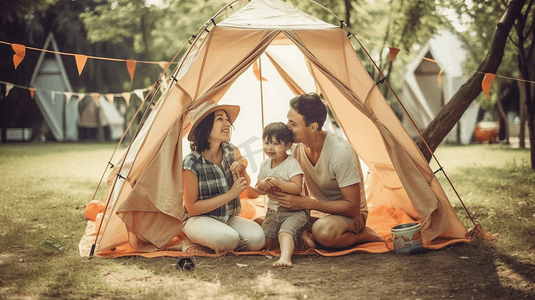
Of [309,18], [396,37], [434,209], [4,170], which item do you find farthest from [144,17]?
[434,209]

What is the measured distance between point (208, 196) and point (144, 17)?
12.8m

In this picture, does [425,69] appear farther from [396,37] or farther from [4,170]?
[4,170]

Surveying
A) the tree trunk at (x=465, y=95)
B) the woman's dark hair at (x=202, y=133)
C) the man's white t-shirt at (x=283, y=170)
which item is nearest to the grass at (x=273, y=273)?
the man's white t-shirt at (x=283, y=170)

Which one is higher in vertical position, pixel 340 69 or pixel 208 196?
pixel 340 69

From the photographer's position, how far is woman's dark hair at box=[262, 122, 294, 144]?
3.44 metres

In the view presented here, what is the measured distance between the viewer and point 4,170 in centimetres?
829

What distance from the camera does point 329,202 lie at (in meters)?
3.44

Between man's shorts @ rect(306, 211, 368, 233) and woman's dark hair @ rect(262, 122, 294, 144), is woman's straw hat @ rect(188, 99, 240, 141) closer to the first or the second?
woman's dark hair @ rect(262, 122, 294, 144)

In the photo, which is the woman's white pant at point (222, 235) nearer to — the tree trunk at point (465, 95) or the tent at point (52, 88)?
the tree trunk at point (465, 95)

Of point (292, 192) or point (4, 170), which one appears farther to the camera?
point (4, 170)

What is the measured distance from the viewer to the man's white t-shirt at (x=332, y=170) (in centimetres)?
345

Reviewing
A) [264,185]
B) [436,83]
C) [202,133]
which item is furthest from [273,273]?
[436,83]

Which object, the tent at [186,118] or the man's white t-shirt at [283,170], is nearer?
the tent at [186,118]

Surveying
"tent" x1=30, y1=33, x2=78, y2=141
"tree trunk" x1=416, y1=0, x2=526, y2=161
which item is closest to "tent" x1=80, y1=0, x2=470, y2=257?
"tree trunk" x1=416, y1=0, x2=526, y2=161
